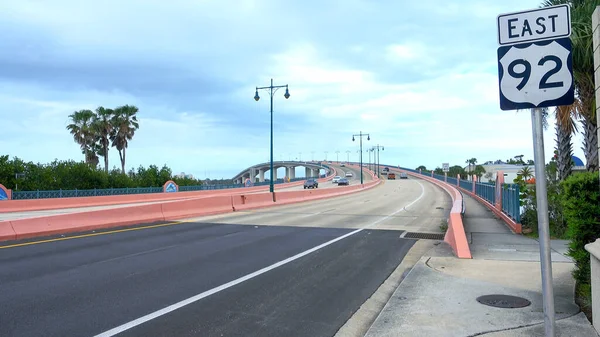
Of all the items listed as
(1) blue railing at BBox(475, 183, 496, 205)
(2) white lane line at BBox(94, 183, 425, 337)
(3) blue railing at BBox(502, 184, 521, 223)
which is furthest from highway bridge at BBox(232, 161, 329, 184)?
(2) white lane line at BBox(94, 183, 425, 337)

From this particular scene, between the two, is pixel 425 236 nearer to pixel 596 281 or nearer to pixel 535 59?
pixel 596 281

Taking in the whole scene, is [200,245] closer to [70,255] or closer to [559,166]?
[70,255]

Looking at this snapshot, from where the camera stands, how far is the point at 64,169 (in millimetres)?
41875

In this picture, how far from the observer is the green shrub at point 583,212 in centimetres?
604

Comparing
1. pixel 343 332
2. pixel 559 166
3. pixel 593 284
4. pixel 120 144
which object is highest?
pixel 120 144

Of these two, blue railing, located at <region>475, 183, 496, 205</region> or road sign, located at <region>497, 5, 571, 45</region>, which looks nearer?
road sign, located at <region>497, 5, 571, 45</region>

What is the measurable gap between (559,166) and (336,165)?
468ft

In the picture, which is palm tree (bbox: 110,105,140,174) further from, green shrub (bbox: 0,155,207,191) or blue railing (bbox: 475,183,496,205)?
blue railing (bbox: 475,183,496,205)

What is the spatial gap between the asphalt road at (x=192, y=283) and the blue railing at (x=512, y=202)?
4206 millimetres

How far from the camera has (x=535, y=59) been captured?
4176 millimetres

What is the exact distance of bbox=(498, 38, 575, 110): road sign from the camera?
13.3 ft

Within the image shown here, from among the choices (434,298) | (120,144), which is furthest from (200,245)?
(120,144)

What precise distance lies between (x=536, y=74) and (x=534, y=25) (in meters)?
0.49

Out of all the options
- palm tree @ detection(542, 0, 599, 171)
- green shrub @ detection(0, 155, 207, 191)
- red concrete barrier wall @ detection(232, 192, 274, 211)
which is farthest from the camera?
green shrub @ detection(0, 155, 207, 191)
